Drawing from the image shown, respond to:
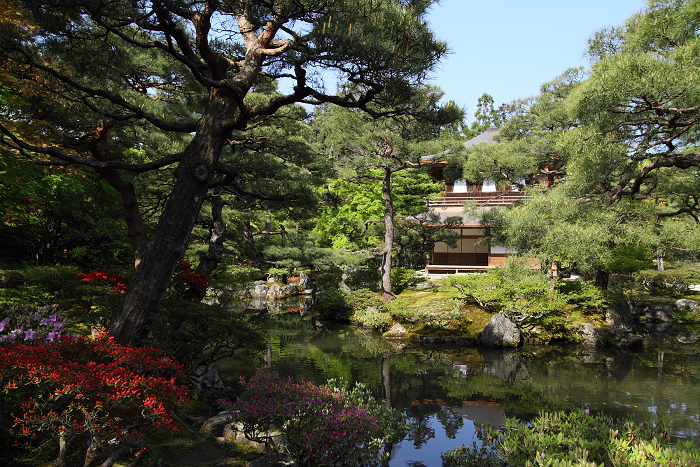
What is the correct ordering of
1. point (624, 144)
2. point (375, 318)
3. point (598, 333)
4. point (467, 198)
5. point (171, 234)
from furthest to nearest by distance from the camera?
1. point (467, 198)
2. point (375, 318)
3. point (598, 333)
4. point (624, 144)
5. point (171, 234)

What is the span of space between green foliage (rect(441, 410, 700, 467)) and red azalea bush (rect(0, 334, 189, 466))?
2.90m

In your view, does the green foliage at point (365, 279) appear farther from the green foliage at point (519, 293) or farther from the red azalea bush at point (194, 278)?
the red azalea bush at point (194, 278)

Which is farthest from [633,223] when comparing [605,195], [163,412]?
[163,412]

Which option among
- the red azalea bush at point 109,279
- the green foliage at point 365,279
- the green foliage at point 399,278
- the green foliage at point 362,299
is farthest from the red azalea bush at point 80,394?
the green foliage at point 399,278

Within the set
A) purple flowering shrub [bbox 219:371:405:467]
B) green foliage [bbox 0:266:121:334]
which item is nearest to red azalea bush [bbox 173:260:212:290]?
green foliage [bbox 0:266:121:334]

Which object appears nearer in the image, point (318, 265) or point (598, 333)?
point (598, 333)

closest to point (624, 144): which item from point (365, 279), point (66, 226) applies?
point (365, 279)

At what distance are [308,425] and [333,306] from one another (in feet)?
34.4

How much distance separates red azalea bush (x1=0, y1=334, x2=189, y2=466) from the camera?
294 centimetres

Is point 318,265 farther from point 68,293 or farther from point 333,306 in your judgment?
point 68,293

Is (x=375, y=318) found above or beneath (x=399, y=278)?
beneath

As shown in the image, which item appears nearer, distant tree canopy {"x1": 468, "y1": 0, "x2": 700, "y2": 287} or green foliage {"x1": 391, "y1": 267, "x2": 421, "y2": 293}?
distant tree canopy {"x1": 468, "y1": 0, "x2": 700, "y2": 287}

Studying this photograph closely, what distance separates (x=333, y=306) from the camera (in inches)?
563

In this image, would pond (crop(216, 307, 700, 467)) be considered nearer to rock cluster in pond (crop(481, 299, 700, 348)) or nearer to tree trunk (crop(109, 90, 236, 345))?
rock cluster in pond (crop(481, 299, 700, 348))
